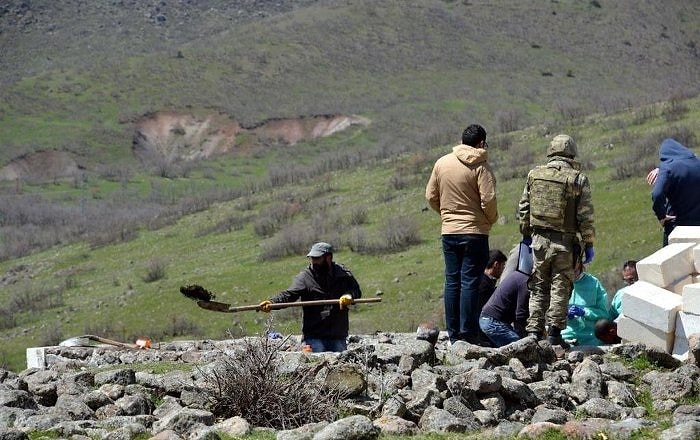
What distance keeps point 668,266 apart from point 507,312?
1.45 meters

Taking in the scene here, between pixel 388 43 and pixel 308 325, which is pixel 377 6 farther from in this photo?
pixel 308 325

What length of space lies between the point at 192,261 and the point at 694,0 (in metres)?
77.4

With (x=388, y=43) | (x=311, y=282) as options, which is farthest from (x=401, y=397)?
(x=388, y=43)

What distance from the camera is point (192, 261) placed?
31141 mm

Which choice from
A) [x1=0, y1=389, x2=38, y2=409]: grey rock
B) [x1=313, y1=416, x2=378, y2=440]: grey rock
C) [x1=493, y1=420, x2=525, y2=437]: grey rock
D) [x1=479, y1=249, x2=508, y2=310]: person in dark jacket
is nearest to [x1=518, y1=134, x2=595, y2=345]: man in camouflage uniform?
[x1=479, y1=249, x2=508, y2=310]: person in dark jacket

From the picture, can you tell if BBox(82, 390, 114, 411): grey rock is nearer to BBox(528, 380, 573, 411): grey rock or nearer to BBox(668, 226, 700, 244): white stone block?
→ BBox(528, 380, 573, 411): grey rock

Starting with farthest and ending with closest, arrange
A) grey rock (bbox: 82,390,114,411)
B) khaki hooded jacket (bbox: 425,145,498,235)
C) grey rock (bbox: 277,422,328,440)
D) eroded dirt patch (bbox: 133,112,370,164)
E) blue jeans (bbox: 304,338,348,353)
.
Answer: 1. eroded dirt patch (bbox: 133,112,370,164)
2. blue jeans (bbox: 304,338,348,353)
3. khaki hooded jacket (bbox: 425,145,498,235)
4. grey rock (bbox: 82,390,114,411)
5. grey rock (bbox: 277,422,328,440)

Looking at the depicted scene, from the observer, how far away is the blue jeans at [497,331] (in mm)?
11234

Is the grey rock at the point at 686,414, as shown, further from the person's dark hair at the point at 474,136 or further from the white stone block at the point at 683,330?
the person's dark hair at the point at 474,136

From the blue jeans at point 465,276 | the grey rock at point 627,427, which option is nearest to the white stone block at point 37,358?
the blue jeans at point 465,276

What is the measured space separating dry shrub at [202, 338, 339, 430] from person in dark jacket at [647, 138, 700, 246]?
14.9 ft

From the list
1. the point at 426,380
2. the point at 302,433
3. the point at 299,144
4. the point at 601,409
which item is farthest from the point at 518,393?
the point at 299,144

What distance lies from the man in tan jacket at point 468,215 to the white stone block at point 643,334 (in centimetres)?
125

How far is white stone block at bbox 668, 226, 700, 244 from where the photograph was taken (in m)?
11.3
